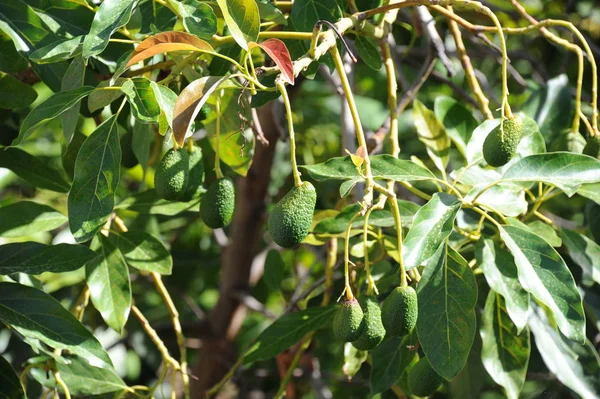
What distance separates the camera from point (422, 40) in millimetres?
2350

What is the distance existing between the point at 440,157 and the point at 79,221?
66 cm

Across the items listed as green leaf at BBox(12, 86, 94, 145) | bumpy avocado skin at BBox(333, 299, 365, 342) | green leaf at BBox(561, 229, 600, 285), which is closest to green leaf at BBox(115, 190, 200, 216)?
green leaf at BBox(12, 86, 94, 145)

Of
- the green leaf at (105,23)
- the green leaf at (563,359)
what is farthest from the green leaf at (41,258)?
the green leaf at (563,359)

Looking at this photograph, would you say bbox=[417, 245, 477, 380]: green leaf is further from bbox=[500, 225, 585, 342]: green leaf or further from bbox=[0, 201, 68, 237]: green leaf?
bbox=[0, 201, 68, 237]: green leaf

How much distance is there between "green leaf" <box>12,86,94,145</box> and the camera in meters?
0.94

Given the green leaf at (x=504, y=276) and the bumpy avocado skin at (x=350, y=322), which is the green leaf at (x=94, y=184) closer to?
the bumpy avocado skin at (x=350, y=322)

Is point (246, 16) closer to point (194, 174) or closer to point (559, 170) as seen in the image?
point (194, 174)

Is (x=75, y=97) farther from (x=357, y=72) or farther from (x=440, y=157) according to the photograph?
(x=357, y=72)

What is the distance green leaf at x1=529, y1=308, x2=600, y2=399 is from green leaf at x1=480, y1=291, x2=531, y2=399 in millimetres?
94

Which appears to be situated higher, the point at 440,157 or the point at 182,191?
the point at 182,191

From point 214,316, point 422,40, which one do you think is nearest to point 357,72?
point 422,40

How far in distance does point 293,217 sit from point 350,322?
0.48ft

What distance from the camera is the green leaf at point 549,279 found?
3.36ft

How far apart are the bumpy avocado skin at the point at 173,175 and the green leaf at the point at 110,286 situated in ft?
0.90
